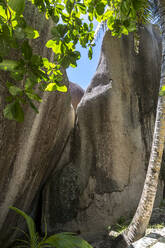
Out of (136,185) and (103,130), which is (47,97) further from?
(136,185)

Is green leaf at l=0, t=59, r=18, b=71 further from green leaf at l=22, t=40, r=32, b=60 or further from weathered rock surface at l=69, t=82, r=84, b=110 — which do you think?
weathered rock surface at l=69, t=82, r=84, b=110

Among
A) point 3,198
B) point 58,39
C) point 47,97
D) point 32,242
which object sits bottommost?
point 32,242

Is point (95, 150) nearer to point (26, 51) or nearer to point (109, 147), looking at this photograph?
point (109, 147)

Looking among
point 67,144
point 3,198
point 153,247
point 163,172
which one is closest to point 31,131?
point 3,198

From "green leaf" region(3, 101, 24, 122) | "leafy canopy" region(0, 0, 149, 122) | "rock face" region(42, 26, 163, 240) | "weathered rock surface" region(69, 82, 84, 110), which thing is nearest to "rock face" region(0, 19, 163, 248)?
"rock face" region(42, 26, 163, 240)

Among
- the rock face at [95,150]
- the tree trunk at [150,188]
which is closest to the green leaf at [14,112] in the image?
the tree trunk at [150,188]

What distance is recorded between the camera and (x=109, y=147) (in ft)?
14.3

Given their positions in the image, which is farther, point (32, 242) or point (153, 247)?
point (32, 242)

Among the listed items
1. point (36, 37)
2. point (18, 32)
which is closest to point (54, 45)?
point (36, 37)

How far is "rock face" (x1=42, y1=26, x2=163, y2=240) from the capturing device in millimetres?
4137

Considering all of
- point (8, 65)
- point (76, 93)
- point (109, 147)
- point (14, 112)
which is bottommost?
point (14, 112)

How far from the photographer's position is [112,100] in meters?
4.50

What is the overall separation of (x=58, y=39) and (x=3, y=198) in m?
3.29

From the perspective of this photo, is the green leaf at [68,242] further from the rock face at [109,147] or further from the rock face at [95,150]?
the rock face at [109,147]
